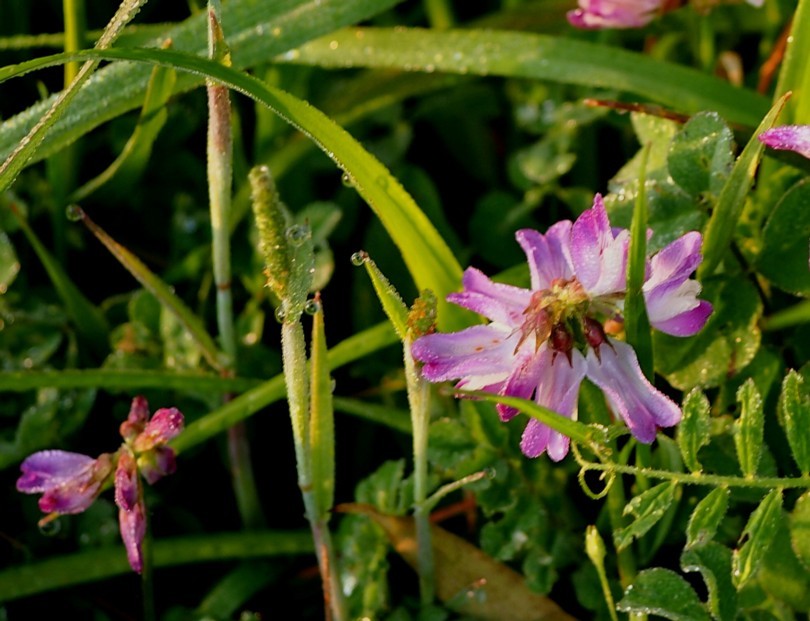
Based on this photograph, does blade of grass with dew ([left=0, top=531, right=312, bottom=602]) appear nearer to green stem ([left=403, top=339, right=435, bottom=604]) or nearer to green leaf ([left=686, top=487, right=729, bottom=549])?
green stem ([left=403, top=339, right=435, bottom=604])

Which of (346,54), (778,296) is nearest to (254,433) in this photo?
(346,54)

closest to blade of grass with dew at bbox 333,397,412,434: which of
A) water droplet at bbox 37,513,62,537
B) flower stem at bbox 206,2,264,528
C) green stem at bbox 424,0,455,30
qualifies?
flower stem at bbox 206,2,264,528

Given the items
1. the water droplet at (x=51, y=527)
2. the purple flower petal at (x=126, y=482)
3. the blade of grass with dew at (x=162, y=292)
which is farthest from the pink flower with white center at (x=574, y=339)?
the water droplet at (x=51, y=527)

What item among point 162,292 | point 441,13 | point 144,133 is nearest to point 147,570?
point 162,292

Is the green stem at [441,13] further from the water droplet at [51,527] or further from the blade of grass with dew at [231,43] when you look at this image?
the water droplet at [51,527]

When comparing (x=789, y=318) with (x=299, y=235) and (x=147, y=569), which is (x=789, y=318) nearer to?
(x=299, y=235)

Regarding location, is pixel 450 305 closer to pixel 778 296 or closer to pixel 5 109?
pixel 778 296
